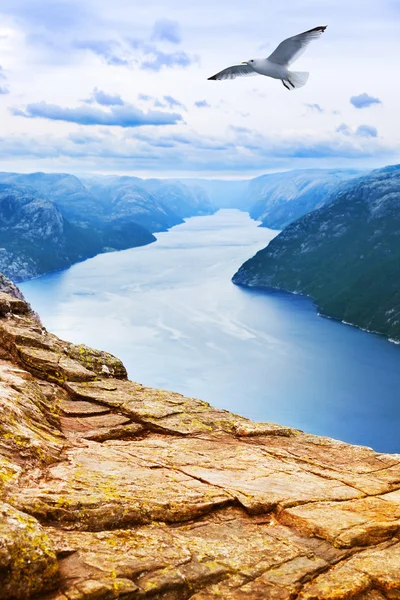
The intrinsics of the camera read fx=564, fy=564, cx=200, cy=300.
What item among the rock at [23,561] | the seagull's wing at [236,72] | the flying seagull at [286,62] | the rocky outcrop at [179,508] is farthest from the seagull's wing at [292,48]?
the rock at [23,561]

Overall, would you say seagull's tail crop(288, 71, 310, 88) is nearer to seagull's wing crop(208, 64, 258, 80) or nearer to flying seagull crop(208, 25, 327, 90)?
flying seagull crop(208, 25, 327, 90)

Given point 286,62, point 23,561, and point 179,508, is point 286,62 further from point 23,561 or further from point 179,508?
point 23,561

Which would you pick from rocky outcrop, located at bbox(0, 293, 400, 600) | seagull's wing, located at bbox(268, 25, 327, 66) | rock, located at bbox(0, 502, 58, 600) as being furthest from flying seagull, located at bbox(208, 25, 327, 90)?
rock, located at bbox(0, 502, 58, 600)

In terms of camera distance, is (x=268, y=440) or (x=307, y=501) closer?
(x=307, y=501)

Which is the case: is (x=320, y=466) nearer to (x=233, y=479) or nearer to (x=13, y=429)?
(x=233, y=479)

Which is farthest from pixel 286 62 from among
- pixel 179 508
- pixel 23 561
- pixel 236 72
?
pixel 23 561

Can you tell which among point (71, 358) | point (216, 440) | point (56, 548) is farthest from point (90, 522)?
point (71, 358)

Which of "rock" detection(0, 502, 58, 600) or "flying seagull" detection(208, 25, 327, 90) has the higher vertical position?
"flying seagull" detection(208, 25, 327, 90)
